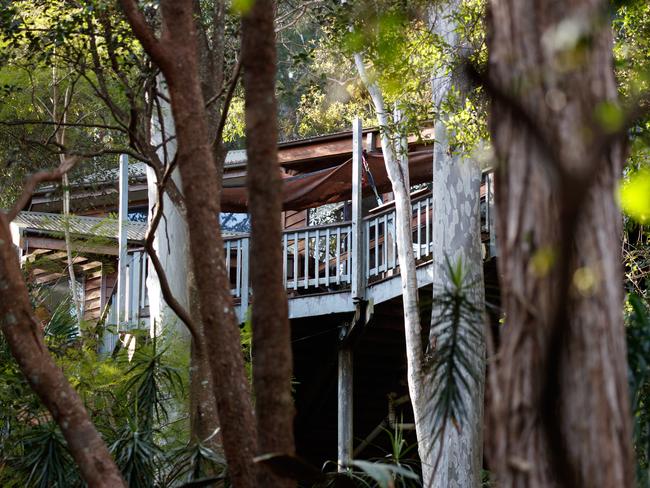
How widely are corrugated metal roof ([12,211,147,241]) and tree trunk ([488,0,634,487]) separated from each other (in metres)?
14.2

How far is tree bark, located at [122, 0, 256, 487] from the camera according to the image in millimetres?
4855

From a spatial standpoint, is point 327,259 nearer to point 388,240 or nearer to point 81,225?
point 388,240

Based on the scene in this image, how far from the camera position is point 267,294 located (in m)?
4.15

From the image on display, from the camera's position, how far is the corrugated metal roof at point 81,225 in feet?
56.7

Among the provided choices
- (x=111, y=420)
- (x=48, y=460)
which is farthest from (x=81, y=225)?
(x=48, y=460)

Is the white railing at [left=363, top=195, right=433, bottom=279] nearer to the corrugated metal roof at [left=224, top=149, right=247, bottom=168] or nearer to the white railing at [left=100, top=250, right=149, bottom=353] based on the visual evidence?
the white railing at [left=100, top=250, right=149, bottom=353]

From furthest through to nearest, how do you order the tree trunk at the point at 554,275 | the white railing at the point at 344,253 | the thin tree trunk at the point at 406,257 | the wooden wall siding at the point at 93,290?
the wooden wall siding at the point at 93,290 < the white railing at the point at 344,253 < the thin tree trunk at the point at 406,257 < the tree trunk at the point at 554,275

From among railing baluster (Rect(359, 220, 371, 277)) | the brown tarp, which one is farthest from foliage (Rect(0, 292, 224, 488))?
the brown tarp

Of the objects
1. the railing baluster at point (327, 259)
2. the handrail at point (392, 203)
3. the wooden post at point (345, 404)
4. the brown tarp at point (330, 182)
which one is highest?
the brown tarp at point (330, 182)

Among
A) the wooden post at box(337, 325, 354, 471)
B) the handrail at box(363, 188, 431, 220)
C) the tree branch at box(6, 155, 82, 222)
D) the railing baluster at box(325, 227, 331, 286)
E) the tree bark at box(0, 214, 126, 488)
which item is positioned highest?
the handrail at box(363, 188, 431, 220)

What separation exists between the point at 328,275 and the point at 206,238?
8.30 metres

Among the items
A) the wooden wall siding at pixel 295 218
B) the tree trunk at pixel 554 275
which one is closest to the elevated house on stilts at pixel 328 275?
the wooden wall siding at pixel 295 218

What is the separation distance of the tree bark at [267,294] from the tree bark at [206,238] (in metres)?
0.65

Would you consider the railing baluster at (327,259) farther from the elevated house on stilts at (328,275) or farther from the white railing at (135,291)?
the white railing at (135,291)
